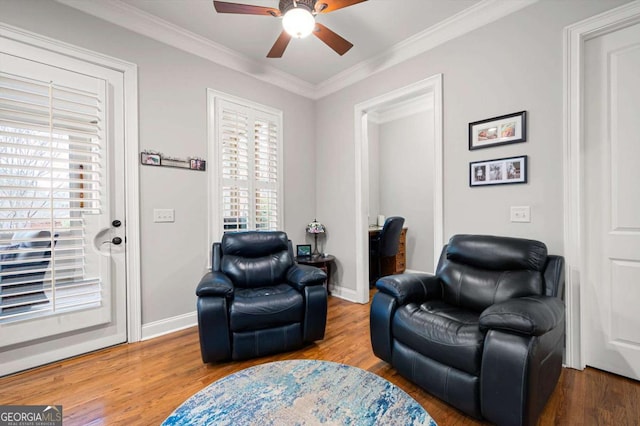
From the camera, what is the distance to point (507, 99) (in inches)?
89.6

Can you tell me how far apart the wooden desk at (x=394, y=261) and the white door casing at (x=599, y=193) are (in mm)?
2355

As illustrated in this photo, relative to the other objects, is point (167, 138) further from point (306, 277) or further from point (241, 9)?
point (306, 277)

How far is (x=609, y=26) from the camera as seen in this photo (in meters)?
1.86

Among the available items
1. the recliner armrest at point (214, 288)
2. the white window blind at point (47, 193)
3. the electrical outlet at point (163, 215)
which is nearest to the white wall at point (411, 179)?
the recliner armrest at point (214, 288)

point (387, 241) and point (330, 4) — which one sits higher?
point (330, 4)

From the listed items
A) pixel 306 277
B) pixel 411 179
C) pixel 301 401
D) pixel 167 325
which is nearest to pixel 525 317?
pixel 301 401

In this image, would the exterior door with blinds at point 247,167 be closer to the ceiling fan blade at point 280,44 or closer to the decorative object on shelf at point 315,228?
the decorative object on shelf at point 315,228

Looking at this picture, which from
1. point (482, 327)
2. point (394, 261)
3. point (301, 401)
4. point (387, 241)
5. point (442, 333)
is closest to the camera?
point (301, 401)

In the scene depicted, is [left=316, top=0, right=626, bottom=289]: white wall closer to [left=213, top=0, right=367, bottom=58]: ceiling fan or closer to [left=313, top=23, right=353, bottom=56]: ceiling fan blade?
[left=313, top=23, right=353, bottom=56]: ceiling fan blade

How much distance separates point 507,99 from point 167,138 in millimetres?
3055

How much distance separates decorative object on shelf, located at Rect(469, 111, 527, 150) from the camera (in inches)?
86.5

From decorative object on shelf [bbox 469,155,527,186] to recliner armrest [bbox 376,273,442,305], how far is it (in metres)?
0.99

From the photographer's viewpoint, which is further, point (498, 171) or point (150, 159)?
point (150, 159)

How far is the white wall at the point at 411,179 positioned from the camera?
4.49 metres
